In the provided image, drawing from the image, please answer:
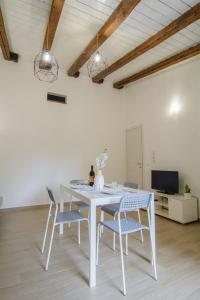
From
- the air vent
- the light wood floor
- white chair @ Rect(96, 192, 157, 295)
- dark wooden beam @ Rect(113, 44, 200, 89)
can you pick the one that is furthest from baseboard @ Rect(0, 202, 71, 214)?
dark wooden beam @ Rect(113, 44, 200, 89)

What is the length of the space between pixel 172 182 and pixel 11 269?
3.30 metres

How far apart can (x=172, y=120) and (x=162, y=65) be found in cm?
126

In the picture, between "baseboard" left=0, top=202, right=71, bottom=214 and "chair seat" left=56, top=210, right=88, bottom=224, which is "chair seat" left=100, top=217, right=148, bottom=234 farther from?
"baseboard" left=0, top=202, right=71, bottom=214

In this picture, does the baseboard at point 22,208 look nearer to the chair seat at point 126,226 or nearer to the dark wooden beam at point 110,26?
the chair seat at point 126,226

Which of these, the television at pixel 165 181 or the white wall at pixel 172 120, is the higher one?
the white wall at pixel 172 120

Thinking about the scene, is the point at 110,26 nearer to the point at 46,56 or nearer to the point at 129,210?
the point at 46,56

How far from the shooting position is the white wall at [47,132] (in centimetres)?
428

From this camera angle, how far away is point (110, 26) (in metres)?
2.90

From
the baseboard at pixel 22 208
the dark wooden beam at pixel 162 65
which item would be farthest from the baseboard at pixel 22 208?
the dark wooden beam at pixel 162 65

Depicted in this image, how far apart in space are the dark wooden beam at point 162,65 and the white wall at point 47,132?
→ 56 centimetres

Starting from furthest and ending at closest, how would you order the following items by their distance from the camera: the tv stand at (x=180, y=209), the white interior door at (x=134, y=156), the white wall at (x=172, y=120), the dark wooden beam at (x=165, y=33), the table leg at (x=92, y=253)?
the white interior door at (x=134, y=156) → the white wall at (x=172, y=120) → the tv stand at (x=180, y=209) → the dark wooden beam at (x=165, y=33) → the table leg at (x=92, y=253)

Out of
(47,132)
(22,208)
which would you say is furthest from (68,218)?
(47,132)

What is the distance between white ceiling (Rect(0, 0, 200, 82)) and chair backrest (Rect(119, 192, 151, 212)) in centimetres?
263

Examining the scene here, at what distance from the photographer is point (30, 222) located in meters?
3.56
